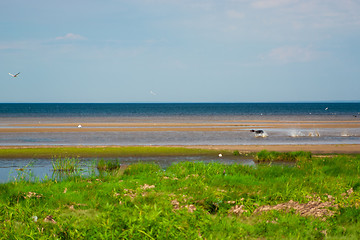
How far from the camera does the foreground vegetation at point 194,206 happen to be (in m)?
7.78

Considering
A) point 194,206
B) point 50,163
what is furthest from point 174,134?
point 194,206

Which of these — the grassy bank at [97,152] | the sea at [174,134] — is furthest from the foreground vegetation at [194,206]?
the sea at [174,134]

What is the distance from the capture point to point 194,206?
9859 millimetres

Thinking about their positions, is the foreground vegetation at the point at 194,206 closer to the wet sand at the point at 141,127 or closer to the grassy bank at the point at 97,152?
the grassy bank at the point at 97,152

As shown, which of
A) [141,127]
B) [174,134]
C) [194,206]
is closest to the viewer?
[194,206]

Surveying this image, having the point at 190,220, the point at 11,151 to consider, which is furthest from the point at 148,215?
the point at 11,151

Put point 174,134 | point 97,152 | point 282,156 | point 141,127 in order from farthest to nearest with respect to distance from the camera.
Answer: point 141,127
point 174,134
point 97,152
point 282,156

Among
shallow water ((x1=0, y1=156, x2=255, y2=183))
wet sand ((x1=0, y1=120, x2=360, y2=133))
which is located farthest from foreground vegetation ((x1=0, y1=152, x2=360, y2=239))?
wet sand ((x1=0, y1=120, x2=360, y2=133))

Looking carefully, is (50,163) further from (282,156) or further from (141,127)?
(141,127)

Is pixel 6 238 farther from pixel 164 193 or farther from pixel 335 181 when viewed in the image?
pixel 335 181

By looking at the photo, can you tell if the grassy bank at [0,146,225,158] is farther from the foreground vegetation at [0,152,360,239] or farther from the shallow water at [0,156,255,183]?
the foreground vegetation at [0,152,360,239]

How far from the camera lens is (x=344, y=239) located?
26.6 ft

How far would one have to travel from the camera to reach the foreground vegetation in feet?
25.5

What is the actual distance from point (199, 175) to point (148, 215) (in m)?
6.49
